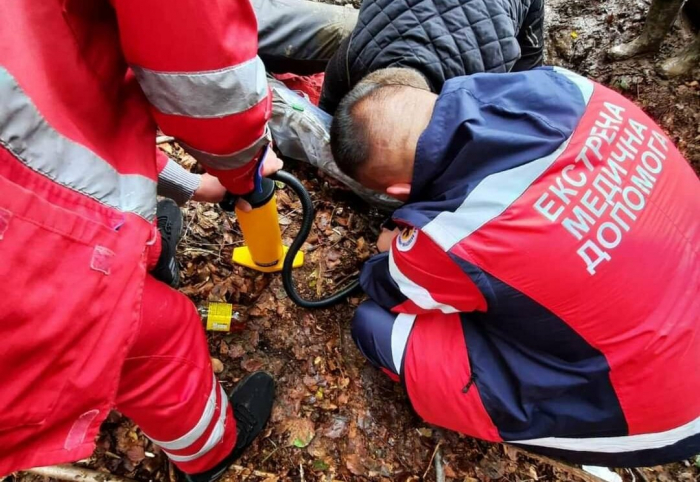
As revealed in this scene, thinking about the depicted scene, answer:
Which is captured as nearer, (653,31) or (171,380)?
(171,380)

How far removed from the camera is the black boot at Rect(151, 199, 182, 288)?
8.15ft

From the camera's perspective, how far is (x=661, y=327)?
5.65 feet

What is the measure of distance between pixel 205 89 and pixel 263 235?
1292 millimetres

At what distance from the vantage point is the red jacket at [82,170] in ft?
3.63

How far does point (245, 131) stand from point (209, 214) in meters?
1.72

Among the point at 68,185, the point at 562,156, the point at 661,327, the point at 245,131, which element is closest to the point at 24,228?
the point at 68,185

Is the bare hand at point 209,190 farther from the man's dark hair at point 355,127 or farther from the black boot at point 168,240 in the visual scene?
the man's dark hair at point 355,127

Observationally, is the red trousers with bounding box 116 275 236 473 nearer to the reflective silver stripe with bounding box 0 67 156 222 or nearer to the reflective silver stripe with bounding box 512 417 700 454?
the reflective silver stripe with bounding box 0 67 156 222

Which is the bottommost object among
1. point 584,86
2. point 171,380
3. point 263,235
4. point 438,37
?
point 263,235

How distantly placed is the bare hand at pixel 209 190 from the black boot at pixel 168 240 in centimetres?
36

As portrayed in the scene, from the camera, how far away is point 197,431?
195cm

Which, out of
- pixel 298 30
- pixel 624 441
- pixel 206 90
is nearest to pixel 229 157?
pixel 206 90

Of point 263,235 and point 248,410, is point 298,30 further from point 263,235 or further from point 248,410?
point 248,410

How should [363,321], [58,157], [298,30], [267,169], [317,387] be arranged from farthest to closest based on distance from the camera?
1. [298,30]
2. [317,387]
3. [363,321]
4. [267,169]
5. [58,157]
